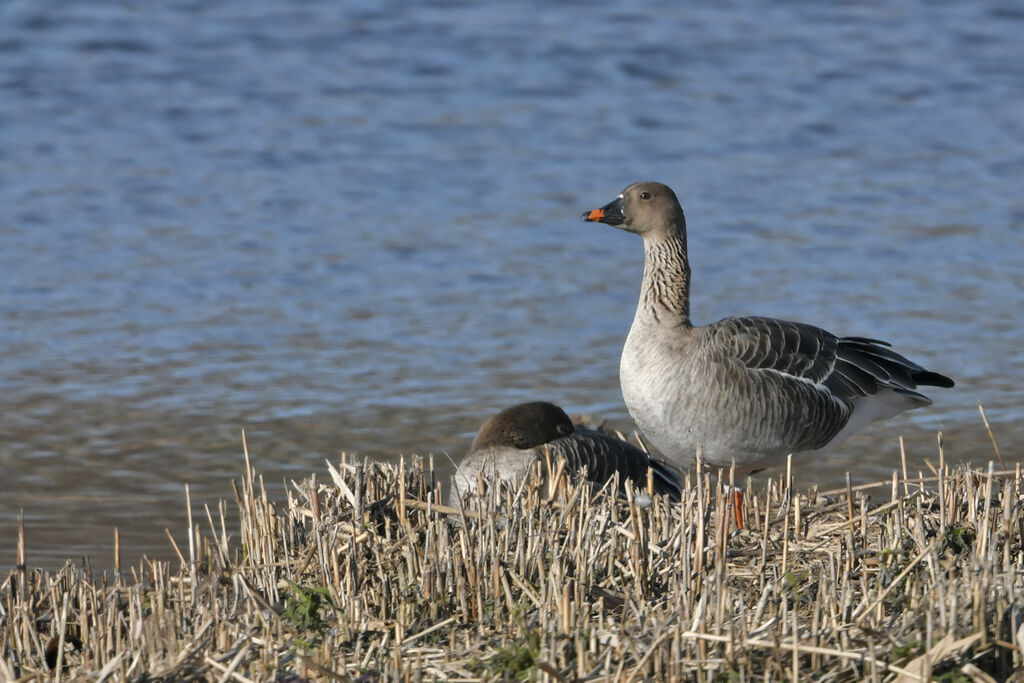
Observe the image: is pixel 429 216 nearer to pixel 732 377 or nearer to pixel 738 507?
pixel 732 377

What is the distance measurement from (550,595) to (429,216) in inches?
403

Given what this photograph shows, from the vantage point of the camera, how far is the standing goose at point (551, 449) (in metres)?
7.45

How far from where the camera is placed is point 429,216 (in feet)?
50.3

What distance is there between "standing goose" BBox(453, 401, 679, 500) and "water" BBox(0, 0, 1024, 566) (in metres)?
1.40

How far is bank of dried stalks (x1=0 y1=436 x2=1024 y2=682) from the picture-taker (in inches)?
193

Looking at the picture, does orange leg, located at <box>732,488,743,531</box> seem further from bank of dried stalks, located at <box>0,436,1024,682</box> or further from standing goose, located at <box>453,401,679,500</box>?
standing goose, located at <box>453,401,679,500</box>

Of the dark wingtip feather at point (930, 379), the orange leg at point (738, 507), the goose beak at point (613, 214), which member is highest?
the goose beak at point (613, 214)

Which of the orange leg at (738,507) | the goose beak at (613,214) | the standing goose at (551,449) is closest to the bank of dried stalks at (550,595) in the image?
the orange leg at (738,507)

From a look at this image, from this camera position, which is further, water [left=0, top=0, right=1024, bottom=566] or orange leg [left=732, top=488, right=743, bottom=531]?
water [left=0, top=0, right=1024, bottom=566]

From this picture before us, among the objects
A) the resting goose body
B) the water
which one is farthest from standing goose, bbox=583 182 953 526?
the water

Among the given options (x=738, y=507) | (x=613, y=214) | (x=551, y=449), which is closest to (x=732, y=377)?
(x=551, y=449)

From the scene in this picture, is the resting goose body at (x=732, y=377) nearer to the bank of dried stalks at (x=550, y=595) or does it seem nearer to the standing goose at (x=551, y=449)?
the standing goose at (x=551, y=449)

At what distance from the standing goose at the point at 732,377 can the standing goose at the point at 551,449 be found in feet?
0.82

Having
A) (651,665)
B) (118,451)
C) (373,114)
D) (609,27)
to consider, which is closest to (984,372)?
(118,451)
